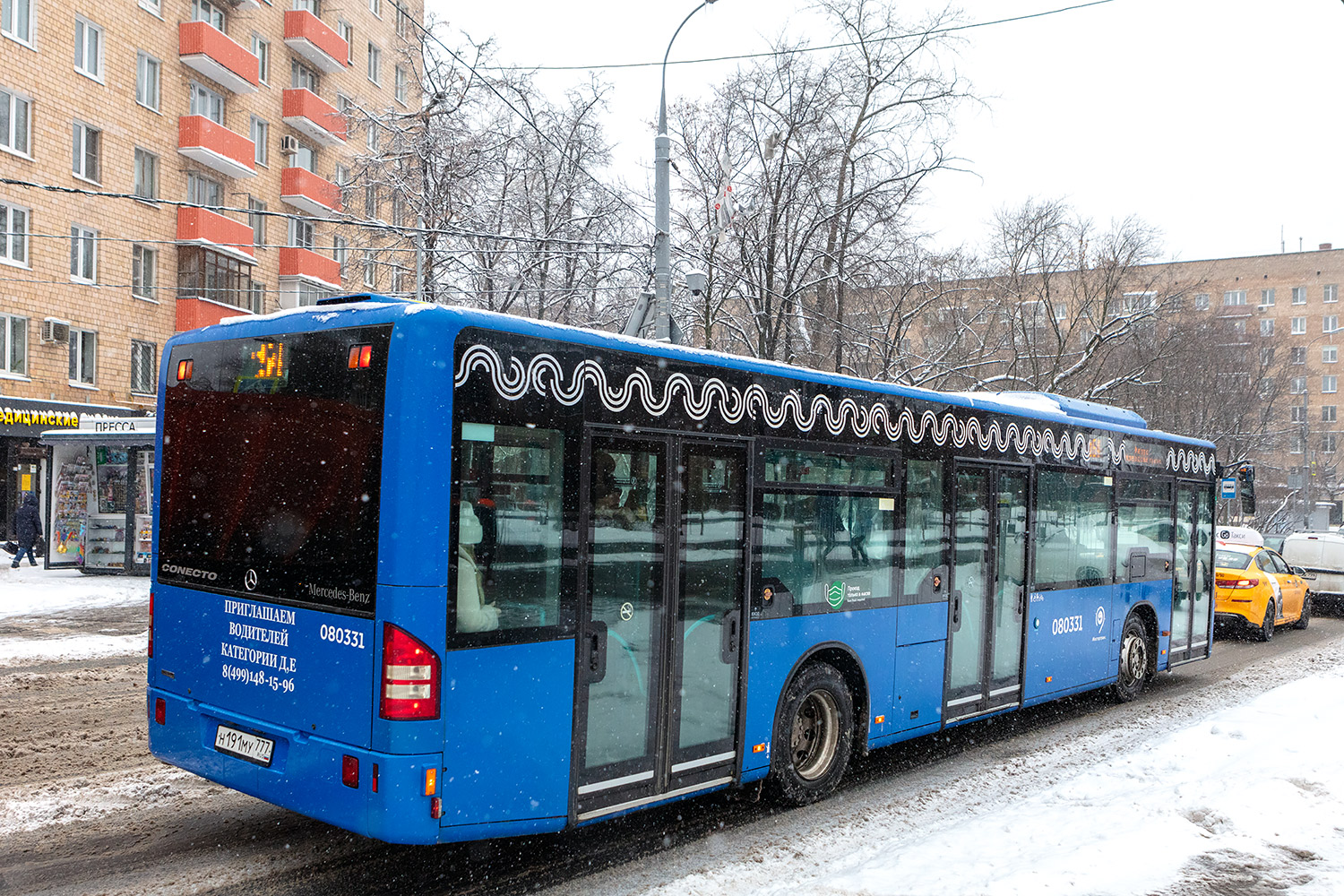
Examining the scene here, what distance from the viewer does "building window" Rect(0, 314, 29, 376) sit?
24.9 meters

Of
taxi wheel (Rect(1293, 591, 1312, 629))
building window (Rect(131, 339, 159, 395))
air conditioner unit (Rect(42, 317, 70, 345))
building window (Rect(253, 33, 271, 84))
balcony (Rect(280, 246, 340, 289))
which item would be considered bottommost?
taxi wheel (Rect(1293, 591, 1312, 629))

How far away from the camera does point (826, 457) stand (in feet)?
22.3

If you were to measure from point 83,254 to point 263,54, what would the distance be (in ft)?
36.7

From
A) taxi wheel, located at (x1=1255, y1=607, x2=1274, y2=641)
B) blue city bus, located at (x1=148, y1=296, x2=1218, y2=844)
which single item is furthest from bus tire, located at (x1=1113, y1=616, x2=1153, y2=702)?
taxi wheel, located at (x1=1255, y1=607, x2=1274, y2=641)

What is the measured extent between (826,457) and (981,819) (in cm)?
239

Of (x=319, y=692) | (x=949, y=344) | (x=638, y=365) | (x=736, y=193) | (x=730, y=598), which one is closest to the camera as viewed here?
(x=319, y=692)

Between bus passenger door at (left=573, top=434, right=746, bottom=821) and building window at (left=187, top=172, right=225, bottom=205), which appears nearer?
bus passenger door at (left=573, top=434, right=746, bottom=821)

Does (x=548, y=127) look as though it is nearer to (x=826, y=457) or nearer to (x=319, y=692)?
(x=826, y=457)

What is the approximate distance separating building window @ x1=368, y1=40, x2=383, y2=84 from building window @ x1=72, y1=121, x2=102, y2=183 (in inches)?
599

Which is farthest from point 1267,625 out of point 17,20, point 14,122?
point 17,20

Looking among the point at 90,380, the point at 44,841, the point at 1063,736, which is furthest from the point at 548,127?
the point at 44,841

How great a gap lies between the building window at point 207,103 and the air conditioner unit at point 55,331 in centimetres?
848

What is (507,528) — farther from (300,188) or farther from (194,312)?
(300,188)

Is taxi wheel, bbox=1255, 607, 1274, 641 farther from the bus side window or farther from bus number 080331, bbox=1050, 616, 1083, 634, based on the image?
the bus side window
